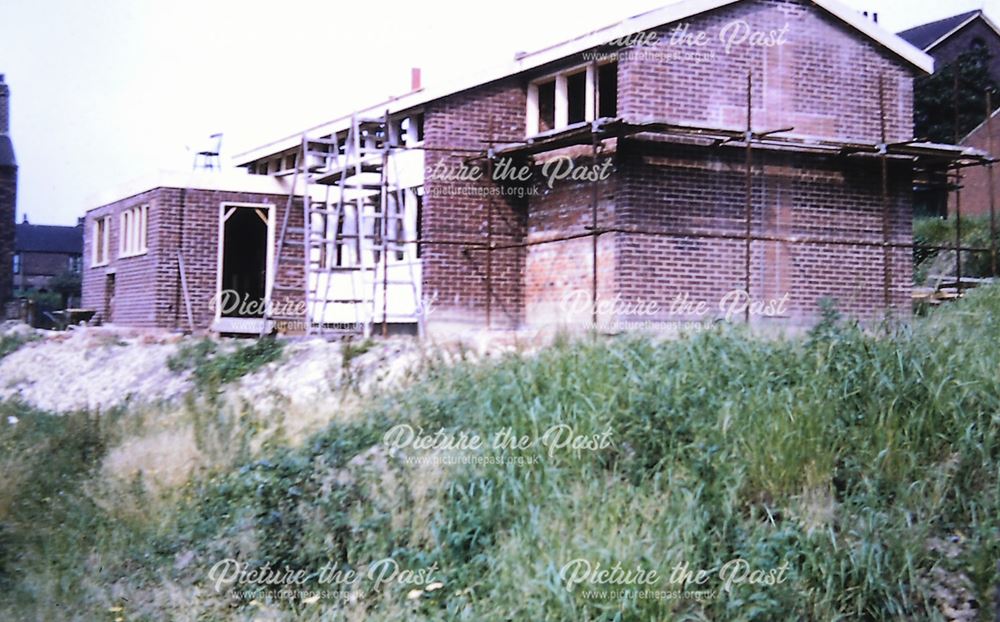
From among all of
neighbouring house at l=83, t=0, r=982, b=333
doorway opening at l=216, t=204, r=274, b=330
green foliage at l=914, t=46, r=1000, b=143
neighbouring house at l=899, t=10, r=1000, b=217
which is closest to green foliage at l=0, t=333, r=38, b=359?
doorway opening at l=216, t=204, r=274, b=330

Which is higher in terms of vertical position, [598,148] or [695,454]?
[598,148]

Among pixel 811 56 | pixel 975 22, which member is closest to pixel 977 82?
pixel 975 22

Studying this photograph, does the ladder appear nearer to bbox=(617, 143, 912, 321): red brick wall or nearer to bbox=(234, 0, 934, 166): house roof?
bbox=(234, 0, 934, 166): house roof

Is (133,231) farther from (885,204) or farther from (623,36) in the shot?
(885,204)

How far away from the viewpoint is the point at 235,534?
8.68m

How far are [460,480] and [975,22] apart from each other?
42.9 metres

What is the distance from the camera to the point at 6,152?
34.1m

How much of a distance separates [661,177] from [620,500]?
9.07 metres

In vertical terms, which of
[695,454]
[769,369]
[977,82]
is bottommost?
[695,454]

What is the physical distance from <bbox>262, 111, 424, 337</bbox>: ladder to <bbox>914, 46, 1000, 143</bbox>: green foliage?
73.5 feet

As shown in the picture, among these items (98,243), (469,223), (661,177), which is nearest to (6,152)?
(98,243)

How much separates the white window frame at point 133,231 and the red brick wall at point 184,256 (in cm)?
21

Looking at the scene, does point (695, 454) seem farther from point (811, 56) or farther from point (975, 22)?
point (975, 22)

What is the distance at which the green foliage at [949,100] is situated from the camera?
3672cm
